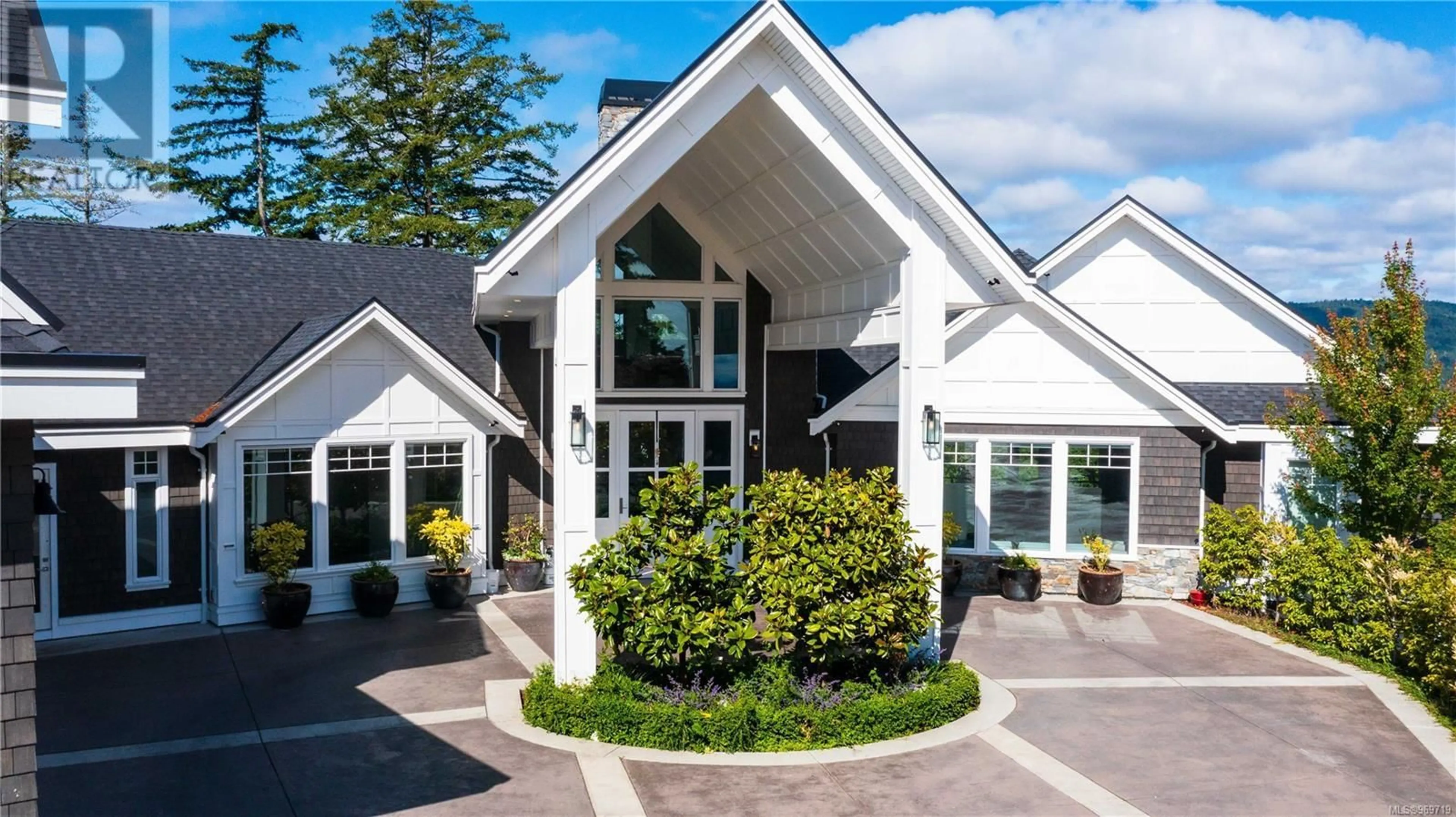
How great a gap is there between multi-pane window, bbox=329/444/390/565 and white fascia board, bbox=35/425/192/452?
173 centimetres

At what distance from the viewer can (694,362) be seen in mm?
14625

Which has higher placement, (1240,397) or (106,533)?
(1240,397)

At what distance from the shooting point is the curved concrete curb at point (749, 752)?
8047 millimetres

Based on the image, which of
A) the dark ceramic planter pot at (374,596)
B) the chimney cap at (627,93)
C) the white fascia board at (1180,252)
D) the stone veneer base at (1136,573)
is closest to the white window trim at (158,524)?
the dark ceramic planter pot at (374,596)

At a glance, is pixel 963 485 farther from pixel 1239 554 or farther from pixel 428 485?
pixel 428 485

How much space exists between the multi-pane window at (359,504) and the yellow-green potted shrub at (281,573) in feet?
2.32

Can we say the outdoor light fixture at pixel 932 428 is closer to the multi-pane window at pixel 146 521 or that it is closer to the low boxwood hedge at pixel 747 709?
the low boxwood hedge at pixel 747 709

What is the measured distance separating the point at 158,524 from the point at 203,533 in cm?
50

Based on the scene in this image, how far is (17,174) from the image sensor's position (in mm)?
30859

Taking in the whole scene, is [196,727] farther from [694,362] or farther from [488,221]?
[488,221]

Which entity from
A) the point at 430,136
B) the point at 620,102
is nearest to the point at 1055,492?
the point at 620,102

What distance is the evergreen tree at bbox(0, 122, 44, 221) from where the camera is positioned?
30.0m

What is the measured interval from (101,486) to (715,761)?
27.5ft

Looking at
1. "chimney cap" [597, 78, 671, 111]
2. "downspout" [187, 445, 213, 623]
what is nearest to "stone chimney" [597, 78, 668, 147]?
"chimney cap" [597, 78, 671, 111]
